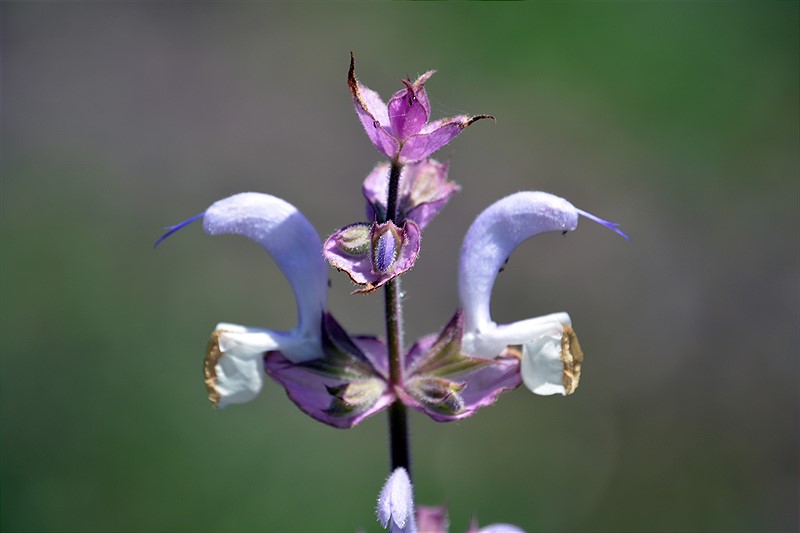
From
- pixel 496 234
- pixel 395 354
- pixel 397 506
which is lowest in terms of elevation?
pixel 397 506

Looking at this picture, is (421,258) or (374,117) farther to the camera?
(421,258)

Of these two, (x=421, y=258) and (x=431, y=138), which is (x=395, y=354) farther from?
(x=421, y=258)

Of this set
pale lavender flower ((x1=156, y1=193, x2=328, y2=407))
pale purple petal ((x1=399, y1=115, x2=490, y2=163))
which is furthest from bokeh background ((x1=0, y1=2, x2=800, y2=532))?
pale purple petal ((x1=399, y1=115, x2=490, y2=163))

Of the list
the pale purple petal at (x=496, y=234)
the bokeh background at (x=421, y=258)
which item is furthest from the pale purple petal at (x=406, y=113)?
the bokeh background at (x=421, y=258)

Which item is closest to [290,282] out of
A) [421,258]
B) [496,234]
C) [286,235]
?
[286,235]

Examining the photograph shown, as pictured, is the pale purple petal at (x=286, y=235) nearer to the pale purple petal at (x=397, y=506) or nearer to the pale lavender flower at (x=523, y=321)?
the pale lavender flower at (x=523, y=321)

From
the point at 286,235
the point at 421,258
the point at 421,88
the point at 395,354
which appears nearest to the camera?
the point at 421,88

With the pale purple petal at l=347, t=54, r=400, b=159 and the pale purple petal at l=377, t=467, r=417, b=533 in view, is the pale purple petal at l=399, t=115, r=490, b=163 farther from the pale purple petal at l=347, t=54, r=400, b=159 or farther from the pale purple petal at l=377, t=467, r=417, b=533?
the pale purple petal at l=377, t=467, r=417, b=533


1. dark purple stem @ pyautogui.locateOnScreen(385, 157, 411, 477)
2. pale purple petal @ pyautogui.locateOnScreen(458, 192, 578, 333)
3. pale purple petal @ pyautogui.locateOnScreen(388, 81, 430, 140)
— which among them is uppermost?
A: pale purple petal @ pyautogui.locateOnScreen(388, 81, 430, 140)
